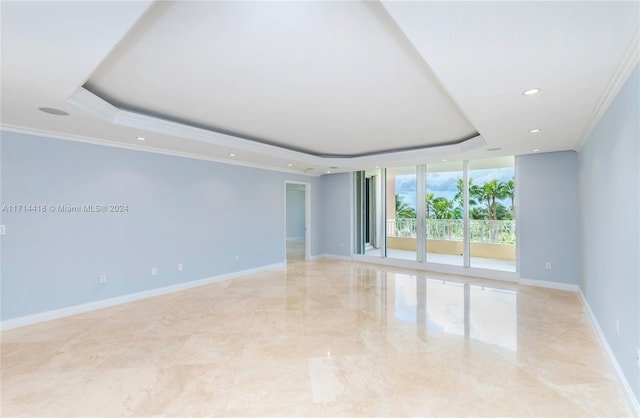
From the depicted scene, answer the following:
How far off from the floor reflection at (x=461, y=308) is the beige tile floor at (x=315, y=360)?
0.09 ft

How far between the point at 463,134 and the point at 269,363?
439 cm

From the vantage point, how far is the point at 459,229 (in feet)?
22.9

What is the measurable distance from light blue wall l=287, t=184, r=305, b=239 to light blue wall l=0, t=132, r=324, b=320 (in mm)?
6353

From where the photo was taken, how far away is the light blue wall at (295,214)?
13.0m

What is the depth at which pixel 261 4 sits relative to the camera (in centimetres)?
174

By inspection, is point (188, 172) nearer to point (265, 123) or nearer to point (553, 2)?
point (265, 123)

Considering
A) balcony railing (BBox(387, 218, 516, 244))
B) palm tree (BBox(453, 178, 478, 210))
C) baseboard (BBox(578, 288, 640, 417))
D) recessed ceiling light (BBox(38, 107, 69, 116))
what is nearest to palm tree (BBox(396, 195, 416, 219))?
balcony railing (BBox(387, 218, 516, 244))

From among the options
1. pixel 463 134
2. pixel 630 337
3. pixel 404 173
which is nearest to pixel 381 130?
pixel 463 134

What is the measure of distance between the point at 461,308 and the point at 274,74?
12.6ft

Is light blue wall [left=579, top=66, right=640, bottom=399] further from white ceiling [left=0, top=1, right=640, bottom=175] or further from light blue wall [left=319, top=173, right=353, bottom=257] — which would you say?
light blue wall [left=319, top=173, right=353, bottom=257]

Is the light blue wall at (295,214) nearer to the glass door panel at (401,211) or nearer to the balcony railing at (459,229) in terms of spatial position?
the glass door panel at (401,211)

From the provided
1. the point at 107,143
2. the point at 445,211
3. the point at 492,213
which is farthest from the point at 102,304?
the point at 492,213

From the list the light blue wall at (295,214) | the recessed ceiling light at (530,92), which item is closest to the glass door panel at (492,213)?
the recessed ceiling light at (530,92)

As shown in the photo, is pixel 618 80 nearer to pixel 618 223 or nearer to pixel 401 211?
pixel 618 223
